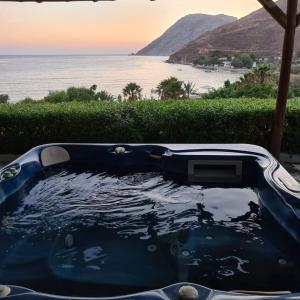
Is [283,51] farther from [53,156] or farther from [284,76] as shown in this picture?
[53,156]

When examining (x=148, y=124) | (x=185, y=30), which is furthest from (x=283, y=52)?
(x=185, y=30)

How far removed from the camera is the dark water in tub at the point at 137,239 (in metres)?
2.50

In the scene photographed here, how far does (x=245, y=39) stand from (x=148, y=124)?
14943 millimetres

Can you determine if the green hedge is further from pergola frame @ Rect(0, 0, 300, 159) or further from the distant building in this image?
the distant building

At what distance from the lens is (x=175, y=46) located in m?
28.9

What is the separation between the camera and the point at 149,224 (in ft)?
10.6

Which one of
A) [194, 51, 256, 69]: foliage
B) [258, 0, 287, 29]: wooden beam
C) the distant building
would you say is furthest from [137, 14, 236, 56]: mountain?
[258, 0, 287, 29]: wooden beam

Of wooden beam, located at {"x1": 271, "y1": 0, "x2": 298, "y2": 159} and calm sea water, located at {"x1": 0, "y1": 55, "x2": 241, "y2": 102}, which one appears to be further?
calm sea water, located at {"x1": 0, "y1": 55, "x2": 241, "y2": 102}

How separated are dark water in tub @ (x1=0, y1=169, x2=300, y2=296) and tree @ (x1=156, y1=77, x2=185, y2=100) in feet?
20.8

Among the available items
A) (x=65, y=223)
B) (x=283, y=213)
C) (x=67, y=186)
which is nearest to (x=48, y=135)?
(x=67, y=186)

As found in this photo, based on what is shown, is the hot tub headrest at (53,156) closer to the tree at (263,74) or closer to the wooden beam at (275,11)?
the wooden beam at (275,11)

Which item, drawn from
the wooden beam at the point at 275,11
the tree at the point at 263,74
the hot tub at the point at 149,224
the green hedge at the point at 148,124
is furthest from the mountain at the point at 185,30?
the hot tub at the point at 149,224

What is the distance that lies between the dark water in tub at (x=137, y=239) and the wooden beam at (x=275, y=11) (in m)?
2.14

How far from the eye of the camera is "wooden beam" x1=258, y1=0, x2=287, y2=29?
434cm
